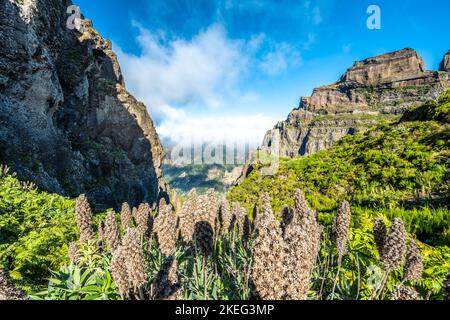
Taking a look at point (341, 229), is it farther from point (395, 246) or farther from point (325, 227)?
point (325, 227)

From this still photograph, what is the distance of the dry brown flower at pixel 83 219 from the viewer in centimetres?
450

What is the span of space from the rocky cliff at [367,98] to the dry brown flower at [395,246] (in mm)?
139992

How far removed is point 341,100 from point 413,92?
153 ft

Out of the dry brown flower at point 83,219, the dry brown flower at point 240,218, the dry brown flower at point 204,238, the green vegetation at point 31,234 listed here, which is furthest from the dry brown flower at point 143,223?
the dry brown flower at point 204,238

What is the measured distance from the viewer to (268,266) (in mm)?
2221

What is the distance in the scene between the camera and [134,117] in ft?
236

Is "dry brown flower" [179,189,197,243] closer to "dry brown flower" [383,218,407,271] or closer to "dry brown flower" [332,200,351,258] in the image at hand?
"dry brown flower" [332,200,351,258]

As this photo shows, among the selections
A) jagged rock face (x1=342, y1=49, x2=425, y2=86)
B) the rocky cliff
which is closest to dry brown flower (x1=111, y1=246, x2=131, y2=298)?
the rocky cliff

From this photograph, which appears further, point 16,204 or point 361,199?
point 361,199

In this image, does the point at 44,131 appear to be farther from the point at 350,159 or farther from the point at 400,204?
the point at 400,204

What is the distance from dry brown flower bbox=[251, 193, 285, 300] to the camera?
2184 mm

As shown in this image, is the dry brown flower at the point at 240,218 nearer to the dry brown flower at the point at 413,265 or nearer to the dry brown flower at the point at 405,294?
the dry brown flower at the point at 413,265

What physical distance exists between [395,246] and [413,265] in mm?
295
